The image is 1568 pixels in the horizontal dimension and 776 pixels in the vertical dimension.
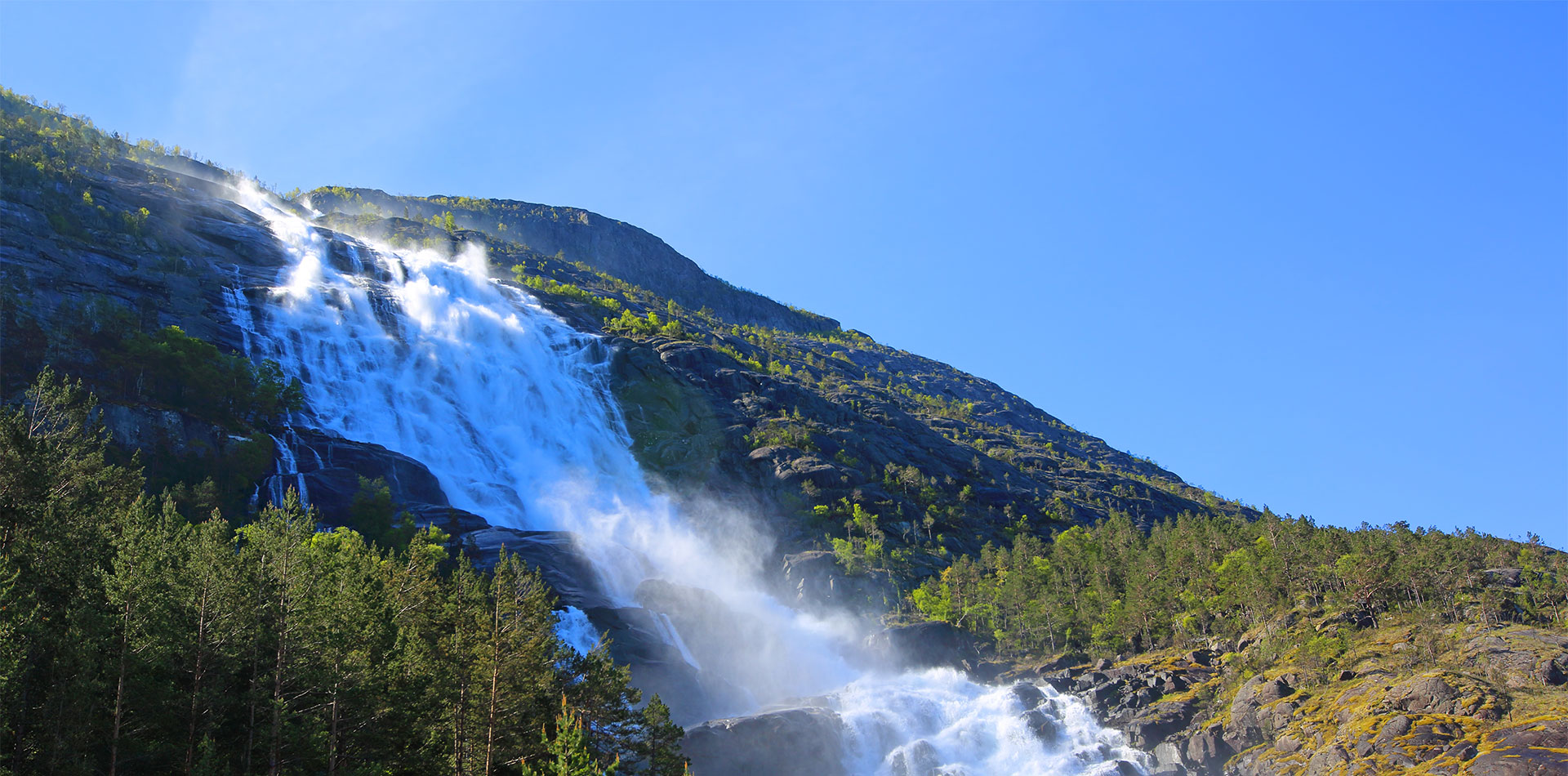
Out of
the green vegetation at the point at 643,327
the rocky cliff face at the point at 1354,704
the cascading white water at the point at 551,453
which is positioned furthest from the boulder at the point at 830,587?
the green vegetation at the point at 643,327

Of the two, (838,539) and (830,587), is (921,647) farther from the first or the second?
(838,539)

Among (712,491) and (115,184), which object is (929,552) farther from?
(115,184)

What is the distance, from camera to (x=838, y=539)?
94812 mm

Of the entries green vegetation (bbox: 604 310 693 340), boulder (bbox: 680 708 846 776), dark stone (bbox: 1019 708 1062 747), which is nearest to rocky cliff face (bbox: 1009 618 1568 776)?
dark stone (bbox: 1019 708 1062 747)

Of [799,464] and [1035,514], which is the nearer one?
[799,464]

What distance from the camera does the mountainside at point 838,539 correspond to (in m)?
53.1

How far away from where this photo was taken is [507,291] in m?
132

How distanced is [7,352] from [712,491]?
61291mm

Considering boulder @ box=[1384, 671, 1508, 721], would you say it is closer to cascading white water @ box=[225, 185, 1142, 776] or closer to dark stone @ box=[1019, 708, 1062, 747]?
cascading white water @ box=[225, 185, 1142, 776]

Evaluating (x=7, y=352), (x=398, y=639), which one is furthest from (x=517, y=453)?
(x=398, y=639)

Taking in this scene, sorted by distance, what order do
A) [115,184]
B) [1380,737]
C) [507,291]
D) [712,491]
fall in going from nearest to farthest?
[1380,737] → [712,491] → [115,184] → [507,291]

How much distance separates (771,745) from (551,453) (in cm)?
4978

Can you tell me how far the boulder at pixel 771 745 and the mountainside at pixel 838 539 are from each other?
24 centimetres

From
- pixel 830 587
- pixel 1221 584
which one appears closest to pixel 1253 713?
pixel 1221 584
